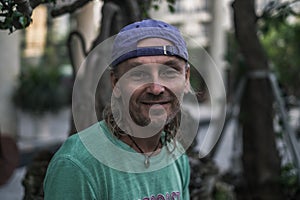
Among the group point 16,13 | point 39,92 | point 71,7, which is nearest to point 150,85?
point 16,13

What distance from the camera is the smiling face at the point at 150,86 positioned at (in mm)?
1485

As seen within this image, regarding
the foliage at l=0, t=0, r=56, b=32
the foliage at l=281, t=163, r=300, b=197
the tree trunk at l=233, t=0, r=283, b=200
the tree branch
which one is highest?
the tree branch

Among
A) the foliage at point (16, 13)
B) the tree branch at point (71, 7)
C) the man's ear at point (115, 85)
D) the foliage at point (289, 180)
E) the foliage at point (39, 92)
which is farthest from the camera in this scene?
the foliage at point (39, 92)

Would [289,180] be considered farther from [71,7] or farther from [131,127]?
[131,127]

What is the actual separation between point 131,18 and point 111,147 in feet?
4.20

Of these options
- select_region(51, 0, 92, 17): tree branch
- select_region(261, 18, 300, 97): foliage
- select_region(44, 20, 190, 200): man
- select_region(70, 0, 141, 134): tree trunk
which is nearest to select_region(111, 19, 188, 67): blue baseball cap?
select_region(44, 20, 190, 200): man

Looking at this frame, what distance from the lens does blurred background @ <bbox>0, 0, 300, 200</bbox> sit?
102 inches

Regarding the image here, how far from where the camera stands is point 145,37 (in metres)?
1.50

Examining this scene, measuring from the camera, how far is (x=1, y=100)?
683 cm

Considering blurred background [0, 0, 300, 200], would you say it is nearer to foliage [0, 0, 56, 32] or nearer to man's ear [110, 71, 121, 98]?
foliage [0, 0, 56, 32]

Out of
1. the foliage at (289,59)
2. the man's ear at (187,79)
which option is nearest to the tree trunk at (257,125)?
the foliage at (289,59)

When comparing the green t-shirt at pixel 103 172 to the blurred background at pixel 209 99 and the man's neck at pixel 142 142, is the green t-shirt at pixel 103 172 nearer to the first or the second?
the man's neck at pixel 142 142

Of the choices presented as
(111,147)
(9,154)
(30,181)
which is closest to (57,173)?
(111,147)

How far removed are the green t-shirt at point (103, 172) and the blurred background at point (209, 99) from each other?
0.34 meters
